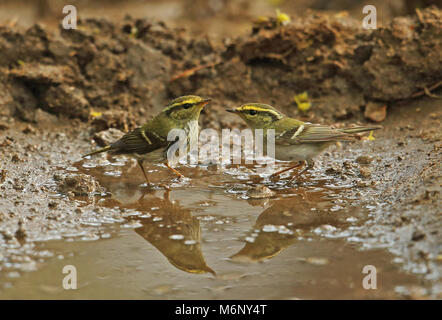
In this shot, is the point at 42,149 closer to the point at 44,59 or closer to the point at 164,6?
the point at 44,59

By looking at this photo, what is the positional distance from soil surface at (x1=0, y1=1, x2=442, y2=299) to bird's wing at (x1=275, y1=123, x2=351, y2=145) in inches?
18.0

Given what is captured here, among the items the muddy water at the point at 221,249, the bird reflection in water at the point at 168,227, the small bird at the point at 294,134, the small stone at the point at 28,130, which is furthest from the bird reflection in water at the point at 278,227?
the small stone at the point at 28,130

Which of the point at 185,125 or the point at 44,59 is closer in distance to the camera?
the point at 185,125

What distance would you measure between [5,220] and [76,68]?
420 centimetres

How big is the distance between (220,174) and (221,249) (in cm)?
221

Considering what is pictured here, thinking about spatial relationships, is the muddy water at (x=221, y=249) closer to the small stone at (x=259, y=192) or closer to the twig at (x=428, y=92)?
the small stone at (x=259, y=192)

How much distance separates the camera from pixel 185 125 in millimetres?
6895

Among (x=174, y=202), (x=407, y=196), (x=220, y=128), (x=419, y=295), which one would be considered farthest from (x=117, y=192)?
(x=419, y=295)

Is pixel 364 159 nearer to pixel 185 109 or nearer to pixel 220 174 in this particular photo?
pixel 220 174

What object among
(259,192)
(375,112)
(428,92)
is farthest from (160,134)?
(428,92)

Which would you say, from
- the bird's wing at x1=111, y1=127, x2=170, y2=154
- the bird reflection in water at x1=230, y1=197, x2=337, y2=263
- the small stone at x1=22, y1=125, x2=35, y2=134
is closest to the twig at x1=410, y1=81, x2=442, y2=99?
the bird reflection in water at x1=230, y1=197, x2=337, y2=263

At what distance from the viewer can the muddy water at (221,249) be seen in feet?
13.9

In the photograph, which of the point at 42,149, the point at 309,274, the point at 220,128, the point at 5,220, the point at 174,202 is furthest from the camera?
the point at 220,128

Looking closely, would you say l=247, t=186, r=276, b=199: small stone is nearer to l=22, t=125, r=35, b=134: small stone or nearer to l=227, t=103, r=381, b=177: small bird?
l=227, t=103, r=381, b=177: small bird
